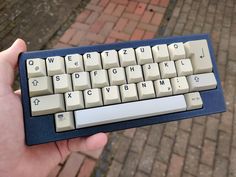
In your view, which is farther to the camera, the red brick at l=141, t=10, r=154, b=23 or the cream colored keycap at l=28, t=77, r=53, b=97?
the red brick at l=141, t=10, r=154, b=23

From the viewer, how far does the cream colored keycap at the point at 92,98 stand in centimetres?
106

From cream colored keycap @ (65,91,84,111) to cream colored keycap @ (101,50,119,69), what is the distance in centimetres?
15

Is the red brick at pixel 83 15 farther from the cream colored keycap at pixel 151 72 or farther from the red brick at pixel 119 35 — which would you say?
the cream colored keycap at pixel 151 72

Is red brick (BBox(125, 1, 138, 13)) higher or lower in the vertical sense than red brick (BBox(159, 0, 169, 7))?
higher

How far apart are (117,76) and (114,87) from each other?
0.14ft

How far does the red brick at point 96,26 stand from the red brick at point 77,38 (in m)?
0.09

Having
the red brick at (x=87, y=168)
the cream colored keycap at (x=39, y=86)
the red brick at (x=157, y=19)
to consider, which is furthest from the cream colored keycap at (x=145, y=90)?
the red brick at (x=157, y=19)

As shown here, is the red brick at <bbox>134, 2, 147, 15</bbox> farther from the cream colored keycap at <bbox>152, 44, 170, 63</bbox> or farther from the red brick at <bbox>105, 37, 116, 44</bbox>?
the cream colored keycap at <bbox>152, 44, 170, 63</bbox>

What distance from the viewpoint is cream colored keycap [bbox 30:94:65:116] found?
3.40 feet

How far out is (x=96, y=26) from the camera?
2.69 meters

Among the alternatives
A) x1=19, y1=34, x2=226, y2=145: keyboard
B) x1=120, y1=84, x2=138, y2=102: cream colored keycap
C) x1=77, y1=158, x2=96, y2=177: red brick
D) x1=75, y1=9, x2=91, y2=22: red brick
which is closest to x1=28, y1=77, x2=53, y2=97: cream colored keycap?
x1=19, y1=34, x2=226, y2=145: keyboard

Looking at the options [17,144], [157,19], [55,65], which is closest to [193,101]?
[55,65]

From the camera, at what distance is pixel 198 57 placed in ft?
3.83

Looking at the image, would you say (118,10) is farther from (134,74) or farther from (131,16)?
(134,74)
